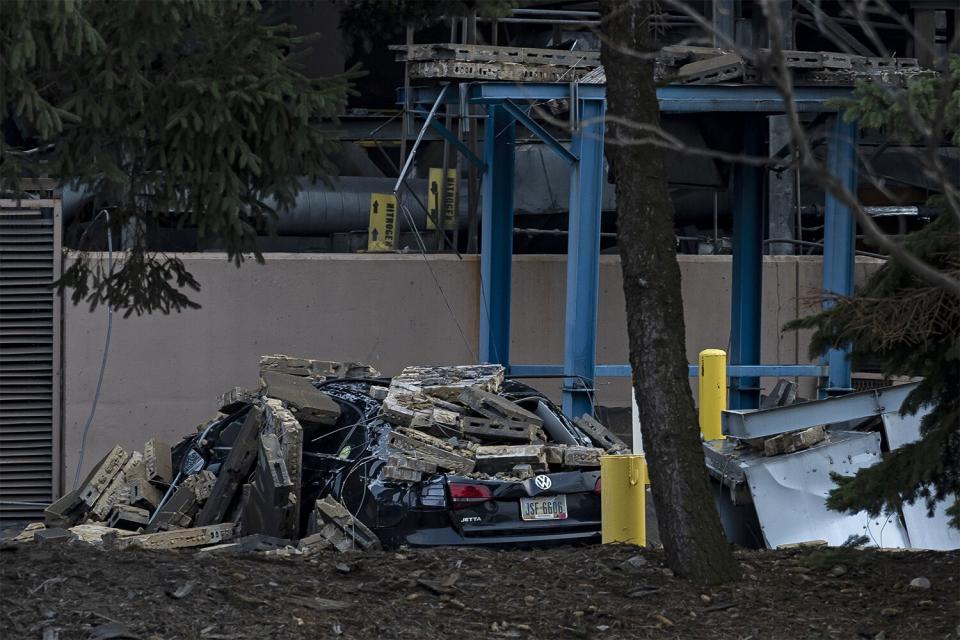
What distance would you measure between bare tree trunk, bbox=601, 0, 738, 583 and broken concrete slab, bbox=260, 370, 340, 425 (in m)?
3.32

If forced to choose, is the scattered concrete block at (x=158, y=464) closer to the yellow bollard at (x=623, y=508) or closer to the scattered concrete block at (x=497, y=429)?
the scattered concrete block at (x=497, y=429)

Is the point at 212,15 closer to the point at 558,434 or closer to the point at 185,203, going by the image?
the point at 185,203

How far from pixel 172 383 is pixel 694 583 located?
9713mm

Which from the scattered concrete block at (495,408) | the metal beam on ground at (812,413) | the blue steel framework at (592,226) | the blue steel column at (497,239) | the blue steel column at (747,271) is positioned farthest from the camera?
the blue steel column at (747,271)

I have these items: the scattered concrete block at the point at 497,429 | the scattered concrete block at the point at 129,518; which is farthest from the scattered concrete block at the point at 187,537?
the scattered concrete block at the point at 497,429

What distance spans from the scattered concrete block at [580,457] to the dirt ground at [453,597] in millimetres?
2017

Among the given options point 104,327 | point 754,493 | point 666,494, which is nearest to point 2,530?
point 104,327

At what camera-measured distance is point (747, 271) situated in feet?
49.3

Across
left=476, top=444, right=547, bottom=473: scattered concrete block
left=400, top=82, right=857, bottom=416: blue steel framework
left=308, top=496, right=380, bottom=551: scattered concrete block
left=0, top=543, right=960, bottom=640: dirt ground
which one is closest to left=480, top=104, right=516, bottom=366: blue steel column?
left=400, top=82, right=857, bottom=416: blue steel framework

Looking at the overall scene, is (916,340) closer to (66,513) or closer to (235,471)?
(235,471)

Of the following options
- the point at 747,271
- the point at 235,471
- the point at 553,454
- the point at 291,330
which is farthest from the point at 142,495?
the point at 747,271

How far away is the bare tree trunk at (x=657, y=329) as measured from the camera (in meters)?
6.32

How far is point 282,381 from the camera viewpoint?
9969 millimetres

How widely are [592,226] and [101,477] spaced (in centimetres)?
535
